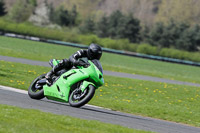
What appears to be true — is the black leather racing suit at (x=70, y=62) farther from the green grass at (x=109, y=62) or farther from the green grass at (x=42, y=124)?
the green grass at (x=109, y=62)

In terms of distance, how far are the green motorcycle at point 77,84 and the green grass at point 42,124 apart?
1657mm

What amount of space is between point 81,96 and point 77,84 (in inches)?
18.0

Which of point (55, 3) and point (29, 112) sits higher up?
point (29, 112)

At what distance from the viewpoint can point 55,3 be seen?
573 feet

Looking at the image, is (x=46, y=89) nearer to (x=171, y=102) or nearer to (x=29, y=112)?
(x=29, y=112)

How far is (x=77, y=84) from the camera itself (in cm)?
995

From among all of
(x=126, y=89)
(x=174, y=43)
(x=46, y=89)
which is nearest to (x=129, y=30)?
(x=174, y=43)

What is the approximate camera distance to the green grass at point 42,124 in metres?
6.53

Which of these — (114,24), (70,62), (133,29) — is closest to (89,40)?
(133,29)

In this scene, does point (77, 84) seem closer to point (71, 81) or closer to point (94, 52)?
point (71, 81)

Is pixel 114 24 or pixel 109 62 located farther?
pixel 114 24

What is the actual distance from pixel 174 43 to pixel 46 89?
363ft

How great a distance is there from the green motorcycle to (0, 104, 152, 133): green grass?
166cm

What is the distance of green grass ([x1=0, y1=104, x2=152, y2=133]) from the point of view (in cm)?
653
